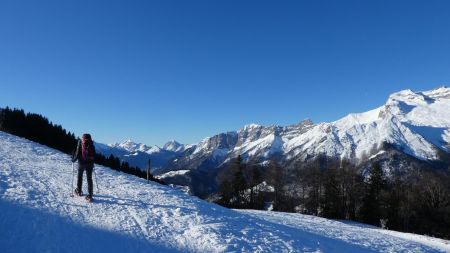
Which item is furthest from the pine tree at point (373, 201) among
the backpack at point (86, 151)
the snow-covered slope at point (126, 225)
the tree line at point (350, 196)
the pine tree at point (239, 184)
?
the backpack at point (86, 151)

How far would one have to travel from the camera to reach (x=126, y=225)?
15.3 m

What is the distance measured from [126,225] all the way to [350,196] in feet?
194

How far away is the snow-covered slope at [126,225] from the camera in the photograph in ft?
44.2

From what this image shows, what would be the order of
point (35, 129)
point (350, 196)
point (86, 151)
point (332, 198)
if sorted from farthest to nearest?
point (350, 196), point (332, 198), point (35, 129), point (86, 151)

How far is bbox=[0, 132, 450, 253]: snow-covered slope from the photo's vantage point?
13461 mm

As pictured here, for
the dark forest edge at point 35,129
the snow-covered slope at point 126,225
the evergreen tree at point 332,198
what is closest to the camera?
the snow-covered slope at point 126,225

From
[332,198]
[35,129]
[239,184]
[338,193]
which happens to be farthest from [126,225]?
[338,193]

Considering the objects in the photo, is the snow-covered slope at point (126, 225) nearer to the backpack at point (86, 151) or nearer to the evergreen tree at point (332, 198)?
the backpack at point (86, 151)

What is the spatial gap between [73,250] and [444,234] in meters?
60.2

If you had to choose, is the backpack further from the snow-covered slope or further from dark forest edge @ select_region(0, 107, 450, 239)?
dark forest edge @ select_region(0, 107, 450, 239)

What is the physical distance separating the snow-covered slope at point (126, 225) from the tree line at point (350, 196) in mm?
43738

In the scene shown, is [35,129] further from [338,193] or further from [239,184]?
[338,193]

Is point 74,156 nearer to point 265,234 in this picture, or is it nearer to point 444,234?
point 265,234

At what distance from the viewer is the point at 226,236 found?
15727 mm
